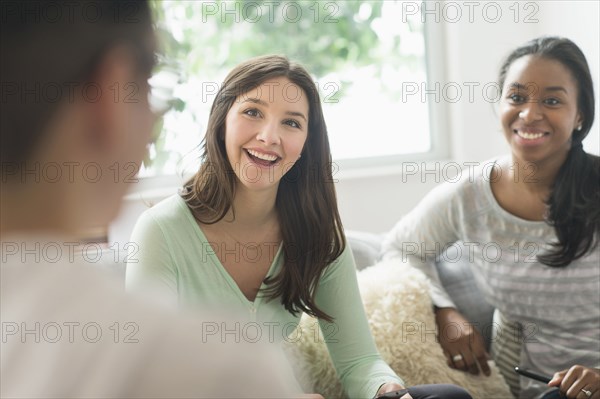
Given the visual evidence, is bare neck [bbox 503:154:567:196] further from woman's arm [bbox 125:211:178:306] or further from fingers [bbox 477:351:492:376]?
woman's arm [bbox 125:211:178:306]

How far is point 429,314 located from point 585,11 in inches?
50.0

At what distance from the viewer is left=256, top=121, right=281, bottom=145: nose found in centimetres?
153

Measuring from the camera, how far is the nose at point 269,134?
1.53 meters

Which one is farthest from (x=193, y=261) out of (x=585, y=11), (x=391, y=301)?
(x=585, y=11)

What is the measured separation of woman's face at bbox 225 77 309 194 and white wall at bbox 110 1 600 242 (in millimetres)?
1127

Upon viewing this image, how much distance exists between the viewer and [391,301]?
5.94ft

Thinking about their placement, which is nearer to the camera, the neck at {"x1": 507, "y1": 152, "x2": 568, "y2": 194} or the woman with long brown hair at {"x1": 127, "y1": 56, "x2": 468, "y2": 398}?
the woman with long brown hair at {"x1": 127, "y1": 56, "x2": 468, "y2": 398}

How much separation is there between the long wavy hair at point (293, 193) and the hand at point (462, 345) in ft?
1.28

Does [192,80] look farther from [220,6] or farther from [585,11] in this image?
[585,11]

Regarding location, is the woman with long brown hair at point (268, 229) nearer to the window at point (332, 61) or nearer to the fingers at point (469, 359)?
the fingers at point (469, 359)

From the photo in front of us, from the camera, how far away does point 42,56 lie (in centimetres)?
42

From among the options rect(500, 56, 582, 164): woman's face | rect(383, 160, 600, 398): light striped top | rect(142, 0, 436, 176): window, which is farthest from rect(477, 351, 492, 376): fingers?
rect(142, 0, 436, 176): window

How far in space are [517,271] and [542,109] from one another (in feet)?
1.34

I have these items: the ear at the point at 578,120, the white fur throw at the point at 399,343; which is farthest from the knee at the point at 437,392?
the ear at the point at 578,120
